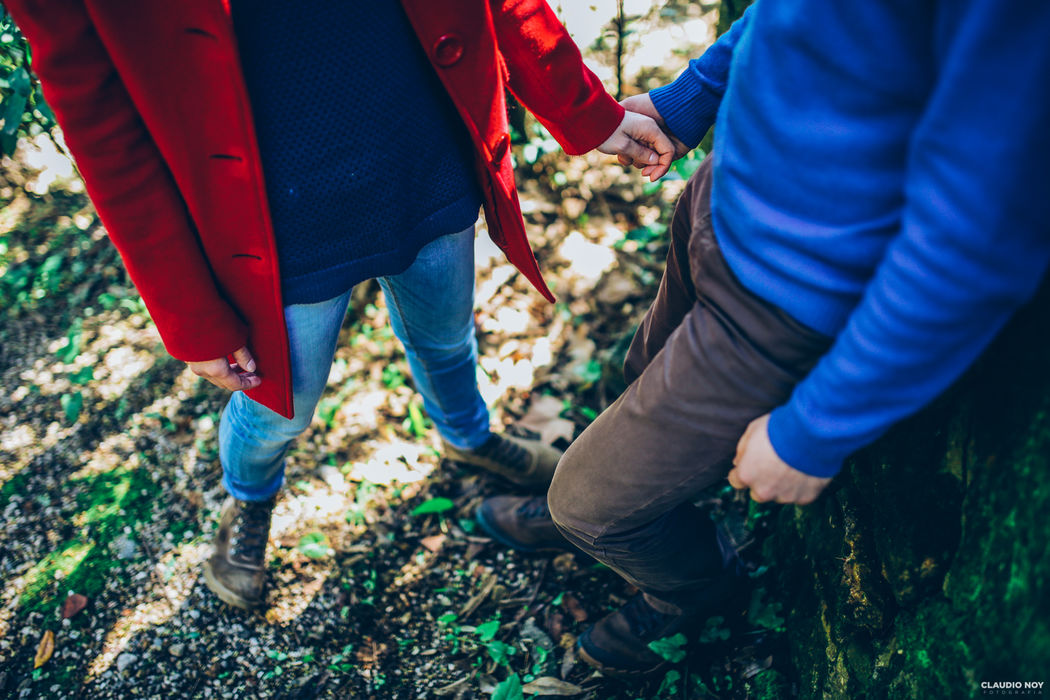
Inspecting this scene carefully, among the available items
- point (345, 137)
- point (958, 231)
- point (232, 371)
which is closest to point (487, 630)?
point (232, 371)

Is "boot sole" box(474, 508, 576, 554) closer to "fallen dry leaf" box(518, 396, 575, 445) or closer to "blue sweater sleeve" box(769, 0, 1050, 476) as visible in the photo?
"fallen dry leaf" box(518, 396, 575, 445)

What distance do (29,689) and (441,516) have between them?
4.73 ft

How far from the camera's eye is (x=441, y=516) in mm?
2475

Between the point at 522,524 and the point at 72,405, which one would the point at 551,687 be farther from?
the point at 72,405

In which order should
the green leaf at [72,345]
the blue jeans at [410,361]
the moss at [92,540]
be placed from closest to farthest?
1. the blue jeans at [410,361]
2. the moss at [92,540]
3. the green leaf at [72,345]

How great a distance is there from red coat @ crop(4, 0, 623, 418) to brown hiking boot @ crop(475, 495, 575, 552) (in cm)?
100

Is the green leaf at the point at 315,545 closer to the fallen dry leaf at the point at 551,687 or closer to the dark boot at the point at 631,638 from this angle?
the fallen dry leaf at the point at 551,687

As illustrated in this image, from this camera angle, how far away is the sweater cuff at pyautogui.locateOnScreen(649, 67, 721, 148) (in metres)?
1.63

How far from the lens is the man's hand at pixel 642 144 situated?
170 cm

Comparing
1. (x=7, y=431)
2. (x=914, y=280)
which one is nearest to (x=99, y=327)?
(x=7, y=431)

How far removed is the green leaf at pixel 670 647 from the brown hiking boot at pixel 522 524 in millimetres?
515

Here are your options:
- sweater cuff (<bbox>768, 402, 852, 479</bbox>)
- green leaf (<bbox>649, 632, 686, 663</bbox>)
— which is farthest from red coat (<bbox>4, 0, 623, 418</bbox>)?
green leaf (<bbox>649, 632, 686, 663</bbox>)

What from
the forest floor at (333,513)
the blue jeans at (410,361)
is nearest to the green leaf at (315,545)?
the forest floor at (333,513)

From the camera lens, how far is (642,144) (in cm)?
174
